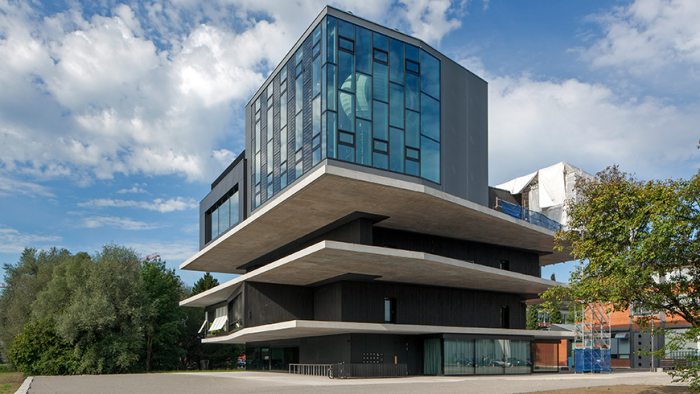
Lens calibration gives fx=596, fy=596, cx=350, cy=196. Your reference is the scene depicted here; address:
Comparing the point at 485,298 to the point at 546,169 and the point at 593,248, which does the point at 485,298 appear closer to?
the point at 546,169

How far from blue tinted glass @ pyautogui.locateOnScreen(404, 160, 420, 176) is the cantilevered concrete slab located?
4.64m

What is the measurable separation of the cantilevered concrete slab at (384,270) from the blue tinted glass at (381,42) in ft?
36.3

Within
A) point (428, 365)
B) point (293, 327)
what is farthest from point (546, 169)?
point (293, 327)

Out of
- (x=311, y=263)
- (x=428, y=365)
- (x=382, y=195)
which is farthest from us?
(x=428, y=365)

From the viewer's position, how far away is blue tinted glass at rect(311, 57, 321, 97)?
31641mm

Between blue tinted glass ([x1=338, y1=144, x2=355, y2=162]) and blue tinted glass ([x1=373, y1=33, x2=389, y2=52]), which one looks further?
blue tinted glass ([x1=373, y1=33, x2=389, y2=52])

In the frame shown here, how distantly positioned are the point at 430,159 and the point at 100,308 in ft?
95.5

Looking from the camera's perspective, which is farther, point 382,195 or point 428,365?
point 428,365

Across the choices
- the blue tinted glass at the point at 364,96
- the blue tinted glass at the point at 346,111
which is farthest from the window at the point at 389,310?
the blue tinted glass at the point at 364,96

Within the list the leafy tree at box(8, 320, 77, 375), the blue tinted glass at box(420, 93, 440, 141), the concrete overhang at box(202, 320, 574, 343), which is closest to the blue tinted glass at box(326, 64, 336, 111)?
the blue tinted glass at box(420, 93, 440, 141)

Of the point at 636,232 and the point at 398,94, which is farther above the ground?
the point at 398,94

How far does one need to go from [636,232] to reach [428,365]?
21.3 meters

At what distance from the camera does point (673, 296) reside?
18344mm

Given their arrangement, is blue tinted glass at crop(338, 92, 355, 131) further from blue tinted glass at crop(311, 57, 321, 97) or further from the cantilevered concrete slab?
the cantilevered concrete slab
